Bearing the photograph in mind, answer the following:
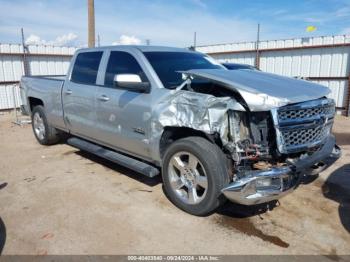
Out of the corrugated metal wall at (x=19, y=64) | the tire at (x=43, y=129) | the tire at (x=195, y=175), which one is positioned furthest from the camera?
the corrugated metal wall at (x=19, y=64)

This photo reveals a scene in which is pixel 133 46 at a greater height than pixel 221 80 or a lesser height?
greater

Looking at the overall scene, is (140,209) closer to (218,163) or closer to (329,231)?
(218,163)

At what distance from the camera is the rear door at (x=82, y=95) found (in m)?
5.07

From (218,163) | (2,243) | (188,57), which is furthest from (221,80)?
(2,243)

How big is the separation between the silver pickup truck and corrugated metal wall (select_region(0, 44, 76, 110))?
8.70 metres

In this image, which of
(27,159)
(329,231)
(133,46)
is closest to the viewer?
(329,231)

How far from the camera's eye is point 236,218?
374 centimetres

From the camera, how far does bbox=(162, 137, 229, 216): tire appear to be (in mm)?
3367

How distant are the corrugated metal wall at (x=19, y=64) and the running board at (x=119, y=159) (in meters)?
7.60

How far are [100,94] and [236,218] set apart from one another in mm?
2641

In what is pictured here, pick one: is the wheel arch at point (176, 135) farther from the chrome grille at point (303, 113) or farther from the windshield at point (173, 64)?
the chrome grille at point (303, 113)

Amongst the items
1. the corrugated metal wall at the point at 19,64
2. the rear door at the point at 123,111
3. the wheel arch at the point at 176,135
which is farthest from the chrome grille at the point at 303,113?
the corrugated metal wall at the point at 19,64

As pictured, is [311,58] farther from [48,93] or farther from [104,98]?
[104,98]

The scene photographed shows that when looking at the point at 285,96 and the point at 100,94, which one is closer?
the point at 285,96
